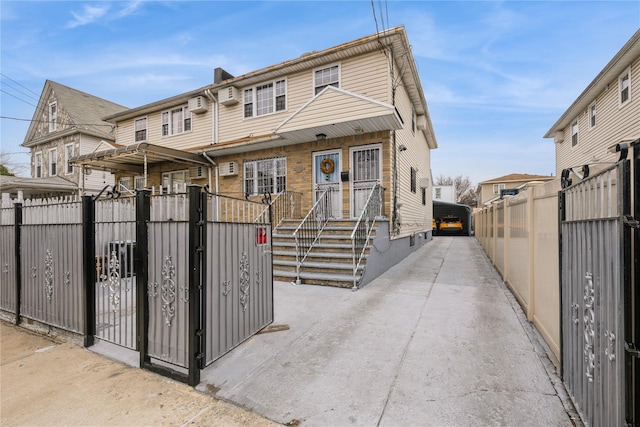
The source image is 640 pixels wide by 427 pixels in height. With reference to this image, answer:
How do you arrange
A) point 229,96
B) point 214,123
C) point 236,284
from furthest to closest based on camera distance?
point 214,123 → point 229,96 → point 236,284

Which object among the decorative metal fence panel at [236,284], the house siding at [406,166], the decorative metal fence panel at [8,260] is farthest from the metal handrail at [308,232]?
the decorative metal fence panel at [8,260]

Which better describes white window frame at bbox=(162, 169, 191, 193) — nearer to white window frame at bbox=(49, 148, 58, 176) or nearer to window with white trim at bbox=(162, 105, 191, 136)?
window with white trim at bbox=(162, 105, 191, 136)

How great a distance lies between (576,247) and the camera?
2135 millimetres

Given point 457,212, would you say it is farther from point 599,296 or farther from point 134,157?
point 599,296

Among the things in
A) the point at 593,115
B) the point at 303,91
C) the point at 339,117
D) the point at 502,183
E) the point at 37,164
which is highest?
the point at 593,115

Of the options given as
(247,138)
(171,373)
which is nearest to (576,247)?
(171,373)

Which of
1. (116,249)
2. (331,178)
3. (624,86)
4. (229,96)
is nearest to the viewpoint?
(116,249)

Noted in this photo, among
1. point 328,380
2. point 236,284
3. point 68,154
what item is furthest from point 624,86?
point 68,154

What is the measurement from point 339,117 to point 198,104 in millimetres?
7266

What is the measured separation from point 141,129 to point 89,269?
13383mm

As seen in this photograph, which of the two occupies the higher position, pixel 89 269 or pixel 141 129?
pixel 141 129

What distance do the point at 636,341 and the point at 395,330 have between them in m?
2.63

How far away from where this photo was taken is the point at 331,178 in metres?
9.73

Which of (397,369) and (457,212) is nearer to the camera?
(397,369)
